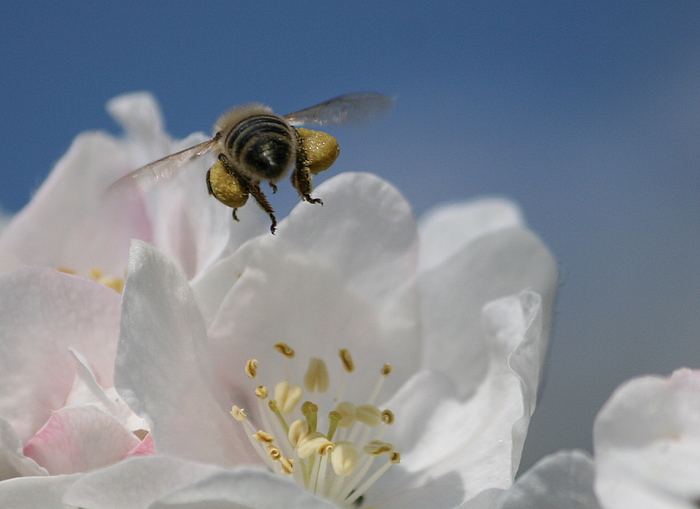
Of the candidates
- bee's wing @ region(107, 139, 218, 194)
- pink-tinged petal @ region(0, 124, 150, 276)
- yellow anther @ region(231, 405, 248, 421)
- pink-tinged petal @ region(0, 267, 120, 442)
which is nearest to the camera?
pink-tinged petal @ region(0, 267, 120, 442)

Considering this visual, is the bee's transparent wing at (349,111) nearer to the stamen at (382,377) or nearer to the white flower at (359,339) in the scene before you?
the white flower at (359,339)

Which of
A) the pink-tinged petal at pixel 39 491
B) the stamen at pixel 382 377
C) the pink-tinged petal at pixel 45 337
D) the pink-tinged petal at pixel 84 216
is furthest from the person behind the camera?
the pink-tinged petal at pixel 84 216

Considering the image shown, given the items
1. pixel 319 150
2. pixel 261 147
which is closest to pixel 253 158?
pixel 261 147

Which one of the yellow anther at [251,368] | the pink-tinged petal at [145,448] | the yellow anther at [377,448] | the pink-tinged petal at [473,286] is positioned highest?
the pink-tinged petal at [473,286]

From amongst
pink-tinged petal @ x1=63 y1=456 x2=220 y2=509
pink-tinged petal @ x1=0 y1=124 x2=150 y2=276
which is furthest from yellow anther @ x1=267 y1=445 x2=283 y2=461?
pink-tinged petal @ x1=0 y1=124 x2=150 y2=276

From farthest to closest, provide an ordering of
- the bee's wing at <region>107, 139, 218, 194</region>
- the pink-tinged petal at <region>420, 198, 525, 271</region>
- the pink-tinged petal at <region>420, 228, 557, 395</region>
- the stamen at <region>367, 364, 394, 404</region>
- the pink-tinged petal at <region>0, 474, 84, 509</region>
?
the pink-tinged petal at <region>420, 198, 525, 271</region> < the pink-tinged petal at <region>420, 228, 557, 395</region> < the stamen at <region>367, 364, 394, 404</region> < the bee's wing at <region>107, 139, 218, 194</region> < the pink-tinged petal at <region>0, 474, 84, 509</region>

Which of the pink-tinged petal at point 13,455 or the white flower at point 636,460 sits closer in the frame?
the white flower at point 636,460

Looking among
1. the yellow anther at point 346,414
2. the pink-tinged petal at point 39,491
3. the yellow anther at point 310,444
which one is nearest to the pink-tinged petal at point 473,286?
the yellow anther at point 346,414

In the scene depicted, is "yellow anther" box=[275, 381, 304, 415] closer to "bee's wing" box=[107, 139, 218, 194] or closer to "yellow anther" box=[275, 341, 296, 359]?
"yellow anther" box=[275, 341, 296, 359]
